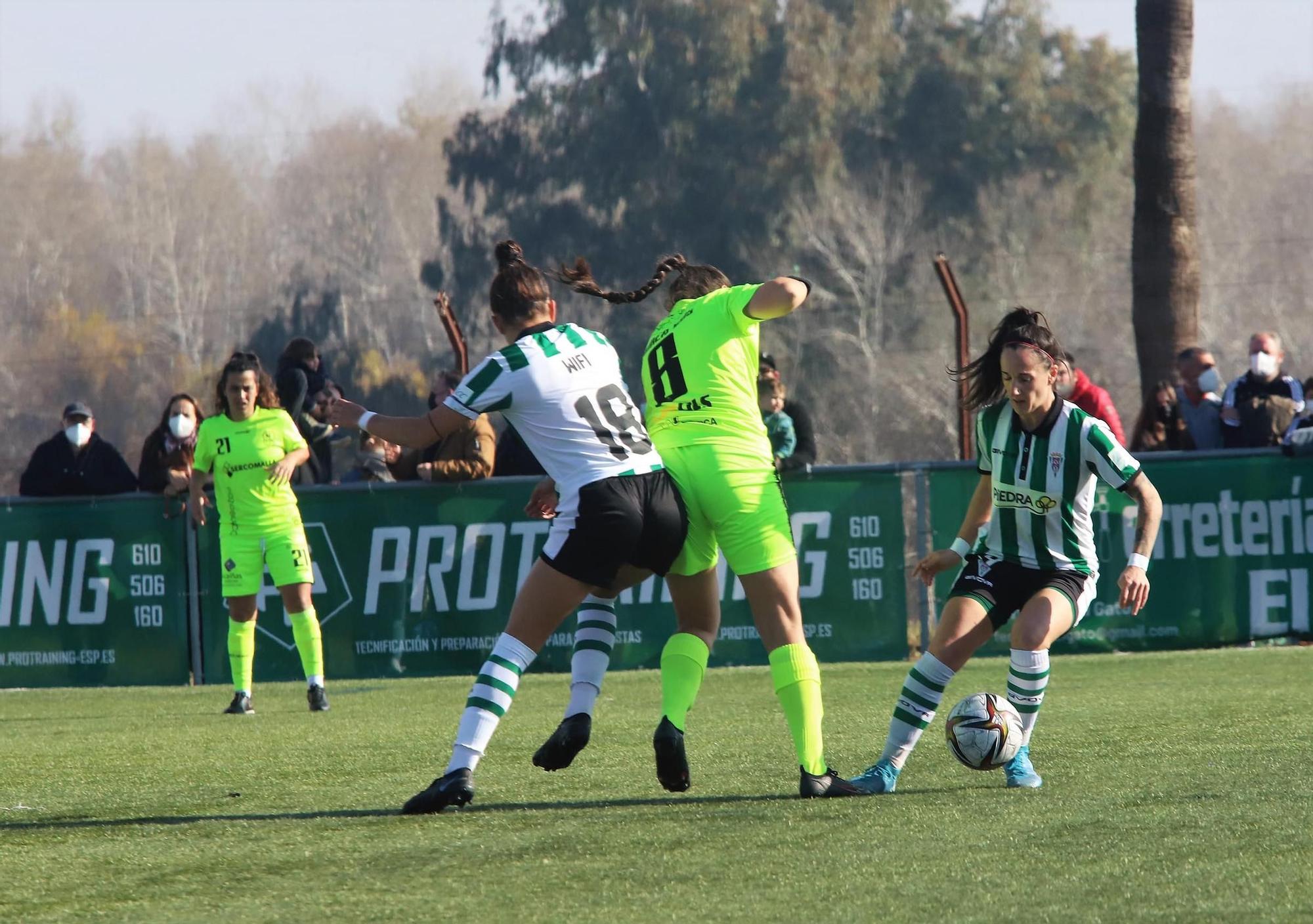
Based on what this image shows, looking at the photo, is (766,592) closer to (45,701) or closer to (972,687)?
(972,687)

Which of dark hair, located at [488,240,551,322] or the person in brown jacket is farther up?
dark hair, located at [488,240,551,322]

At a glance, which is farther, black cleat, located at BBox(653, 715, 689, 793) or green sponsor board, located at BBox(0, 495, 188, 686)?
green sponsor board, located at BBox(0, 495, 188, 686)

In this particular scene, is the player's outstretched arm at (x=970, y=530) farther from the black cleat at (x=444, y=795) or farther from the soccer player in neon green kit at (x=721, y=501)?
the black cleat at (x=444, y=795)

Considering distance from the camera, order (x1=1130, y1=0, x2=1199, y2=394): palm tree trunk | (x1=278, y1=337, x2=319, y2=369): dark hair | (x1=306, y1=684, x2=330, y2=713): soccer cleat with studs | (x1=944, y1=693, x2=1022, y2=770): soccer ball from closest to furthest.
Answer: (x1=944, y1=693, x2=1022, y2=770): soccer ball, (x1=306, y1=684, x2=330, y2=713): soccer cleat with studs, (x1=278, y1=337, x2=319, y2=369): dark hair, (x1=1130, y1=0, x2=1199, y2=394): palm tree trunk

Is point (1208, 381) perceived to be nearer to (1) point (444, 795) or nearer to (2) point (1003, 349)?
(2) point (1003, 349)

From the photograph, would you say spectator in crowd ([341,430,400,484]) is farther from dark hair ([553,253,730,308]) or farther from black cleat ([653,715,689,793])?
black cleat ([653,715,689,793])

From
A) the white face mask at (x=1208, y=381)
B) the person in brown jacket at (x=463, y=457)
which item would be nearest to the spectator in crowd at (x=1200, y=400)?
the white face mask at (x=1208, y=381)

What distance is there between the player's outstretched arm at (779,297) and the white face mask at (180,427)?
836 cm

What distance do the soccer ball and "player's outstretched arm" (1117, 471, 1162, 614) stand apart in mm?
563

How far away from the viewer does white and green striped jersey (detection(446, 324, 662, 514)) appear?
5.95 m

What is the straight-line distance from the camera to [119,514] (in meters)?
13.3

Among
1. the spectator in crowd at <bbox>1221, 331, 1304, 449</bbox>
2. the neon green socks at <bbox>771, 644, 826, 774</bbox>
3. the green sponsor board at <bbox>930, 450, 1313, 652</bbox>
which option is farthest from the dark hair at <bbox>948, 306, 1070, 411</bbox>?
the spectator in crowd at <bbox>1221, 331, 1304, 449</bbox>

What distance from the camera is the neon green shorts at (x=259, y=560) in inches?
417

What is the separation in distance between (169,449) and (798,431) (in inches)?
184
